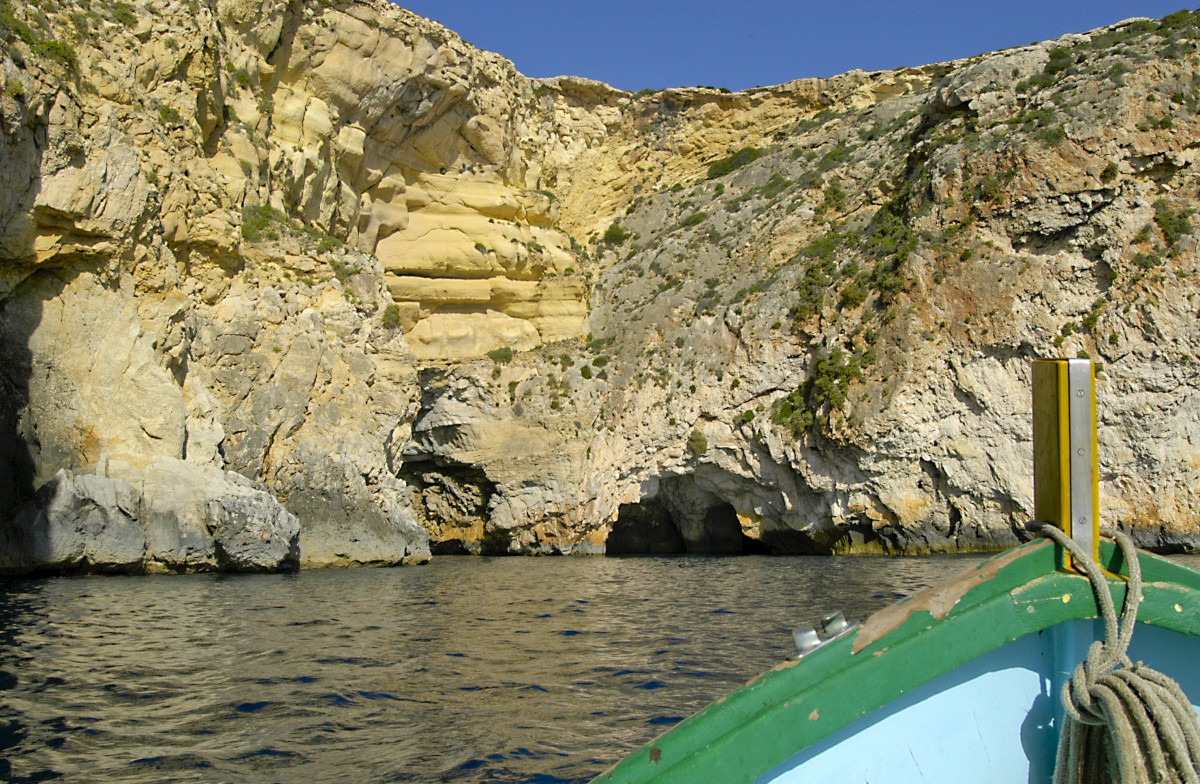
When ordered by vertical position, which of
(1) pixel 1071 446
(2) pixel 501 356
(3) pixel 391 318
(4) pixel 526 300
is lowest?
(1) pixel 1071 446

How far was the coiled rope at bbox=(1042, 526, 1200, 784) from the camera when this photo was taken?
7.97 feet

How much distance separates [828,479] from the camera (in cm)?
2688

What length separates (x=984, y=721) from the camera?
115 inches

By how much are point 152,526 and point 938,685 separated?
57.0 feet

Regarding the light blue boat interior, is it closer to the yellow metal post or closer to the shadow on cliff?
the yellow metal post

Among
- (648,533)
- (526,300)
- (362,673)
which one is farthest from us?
(526,300)

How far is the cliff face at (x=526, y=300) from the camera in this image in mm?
18656

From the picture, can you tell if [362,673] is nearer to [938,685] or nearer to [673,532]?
[938,685]

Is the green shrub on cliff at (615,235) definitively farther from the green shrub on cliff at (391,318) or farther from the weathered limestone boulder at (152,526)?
the weathered limestone boulder at (152,526)

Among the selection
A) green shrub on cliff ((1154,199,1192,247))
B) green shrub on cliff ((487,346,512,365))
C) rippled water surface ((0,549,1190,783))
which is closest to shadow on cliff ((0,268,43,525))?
rippled water surface ((0,549,1190,783))

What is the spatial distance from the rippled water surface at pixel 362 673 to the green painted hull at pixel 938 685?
3128mm

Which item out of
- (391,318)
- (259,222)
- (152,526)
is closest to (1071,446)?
(152,526)

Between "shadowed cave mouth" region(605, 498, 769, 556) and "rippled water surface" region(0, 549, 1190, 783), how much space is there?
1606 centimetres

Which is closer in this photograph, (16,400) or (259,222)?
(16,400)
